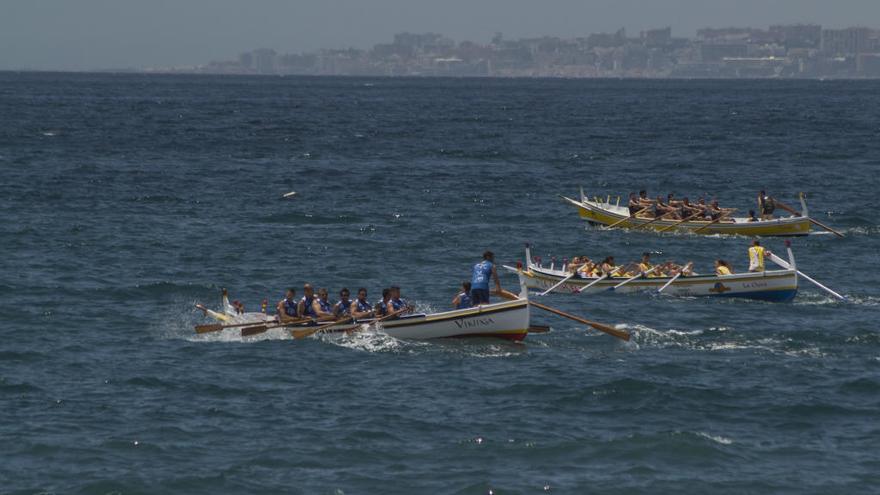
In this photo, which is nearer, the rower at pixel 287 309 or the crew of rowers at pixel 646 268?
the rower at pixel 287 309

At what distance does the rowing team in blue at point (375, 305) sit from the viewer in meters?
35.8

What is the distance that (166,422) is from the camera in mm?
28516

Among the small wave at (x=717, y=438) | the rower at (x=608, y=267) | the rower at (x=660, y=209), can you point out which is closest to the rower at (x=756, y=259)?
the rower at (x=608, y=267)

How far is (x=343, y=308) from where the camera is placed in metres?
36.2

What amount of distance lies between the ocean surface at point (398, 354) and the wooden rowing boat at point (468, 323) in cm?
41

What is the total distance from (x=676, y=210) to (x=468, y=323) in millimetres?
24579

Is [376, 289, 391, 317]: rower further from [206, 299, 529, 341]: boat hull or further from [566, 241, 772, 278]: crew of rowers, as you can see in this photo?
[566, 241, 772, 278]: crew of rowers

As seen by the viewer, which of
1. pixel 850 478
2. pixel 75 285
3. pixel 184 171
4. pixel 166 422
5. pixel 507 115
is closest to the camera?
pixel 850 478

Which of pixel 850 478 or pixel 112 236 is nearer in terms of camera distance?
pixel 850 478

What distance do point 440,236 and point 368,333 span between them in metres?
20.6

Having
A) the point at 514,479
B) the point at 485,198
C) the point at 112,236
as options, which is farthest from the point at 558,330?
the point at 485,198

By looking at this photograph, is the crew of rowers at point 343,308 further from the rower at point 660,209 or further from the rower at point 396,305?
the rower at point 660,209

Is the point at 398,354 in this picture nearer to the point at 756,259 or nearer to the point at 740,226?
the point at 756,259

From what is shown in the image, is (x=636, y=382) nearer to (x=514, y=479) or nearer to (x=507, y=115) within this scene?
(x=514, y=479)
